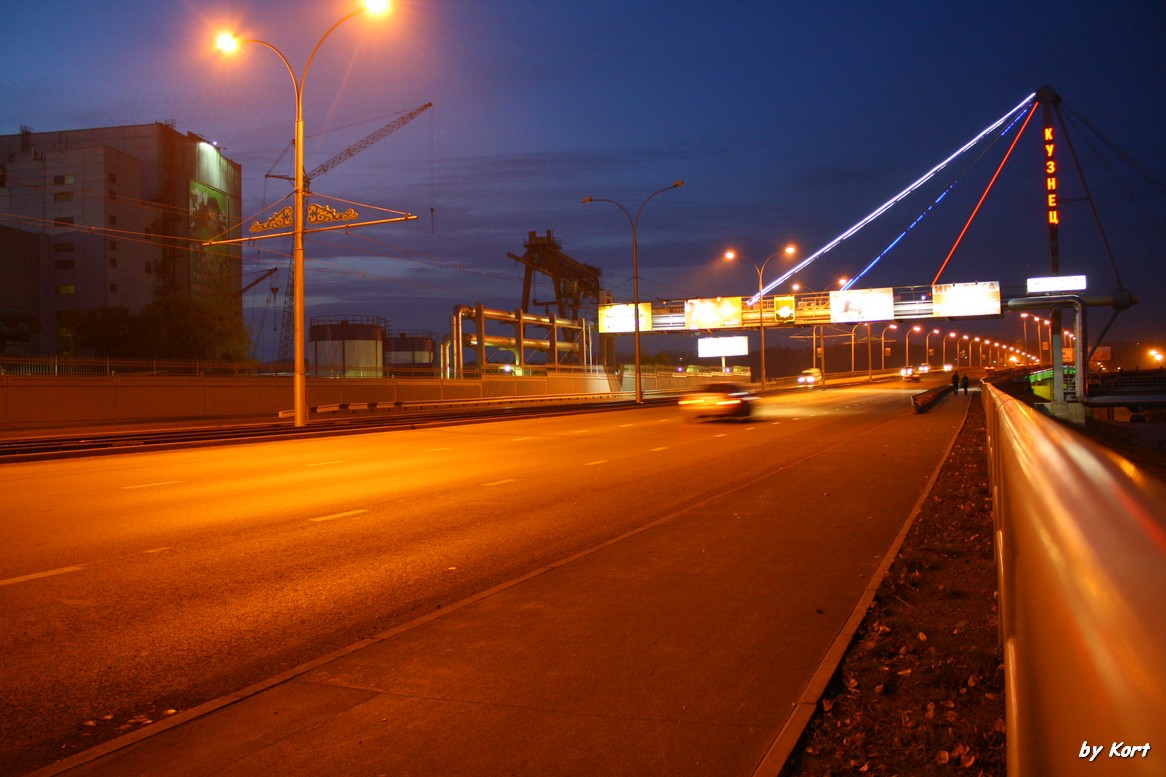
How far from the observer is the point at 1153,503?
1.62m

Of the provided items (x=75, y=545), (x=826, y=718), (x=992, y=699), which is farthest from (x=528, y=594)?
(x=75, y=545)

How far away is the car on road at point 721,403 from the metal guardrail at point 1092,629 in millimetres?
30663

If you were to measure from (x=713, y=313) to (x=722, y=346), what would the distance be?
760 inches

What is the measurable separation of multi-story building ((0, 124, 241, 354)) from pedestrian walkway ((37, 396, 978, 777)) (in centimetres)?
7269

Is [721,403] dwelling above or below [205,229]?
below

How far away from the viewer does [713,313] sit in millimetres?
69688

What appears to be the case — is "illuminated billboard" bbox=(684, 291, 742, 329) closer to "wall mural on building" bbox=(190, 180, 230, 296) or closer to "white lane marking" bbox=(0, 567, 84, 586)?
"wall mural on building" bbox=(190, 180, 230, 296)

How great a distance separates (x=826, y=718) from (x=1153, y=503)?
3180 millimetres

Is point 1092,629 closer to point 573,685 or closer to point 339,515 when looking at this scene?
point 573,685

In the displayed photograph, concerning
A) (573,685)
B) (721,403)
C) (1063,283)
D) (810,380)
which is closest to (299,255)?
(721,403)

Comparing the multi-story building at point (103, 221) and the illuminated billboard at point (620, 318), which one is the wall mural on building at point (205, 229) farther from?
the illuminated billboard at point (620, 318)

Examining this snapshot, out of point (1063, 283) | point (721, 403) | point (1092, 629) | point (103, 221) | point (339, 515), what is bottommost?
point (339, 515)

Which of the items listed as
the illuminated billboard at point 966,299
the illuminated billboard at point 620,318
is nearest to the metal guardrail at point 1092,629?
the illuminated billboard at point 966,299

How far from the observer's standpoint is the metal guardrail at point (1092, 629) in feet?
3.84
